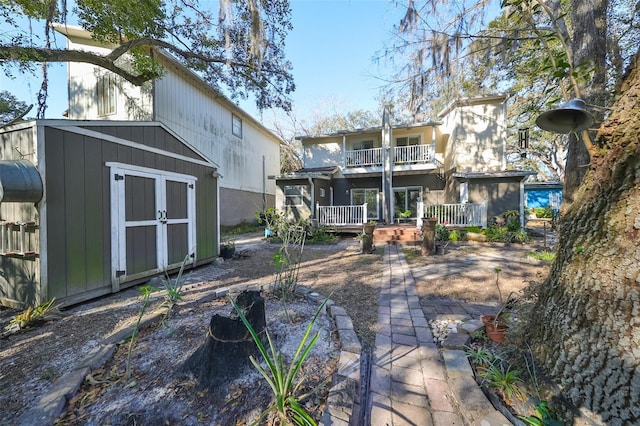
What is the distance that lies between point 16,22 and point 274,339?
938 centimetres

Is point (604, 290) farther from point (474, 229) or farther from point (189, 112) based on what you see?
point (189, 112)

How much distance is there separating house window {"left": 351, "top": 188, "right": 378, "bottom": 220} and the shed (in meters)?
9.57

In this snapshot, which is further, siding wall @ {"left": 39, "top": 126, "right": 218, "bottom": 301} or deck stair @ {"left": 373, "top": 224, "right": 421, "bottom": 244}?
deck stair @ {"left": 373, "top": 224, "right": 421, "bottom": 244}

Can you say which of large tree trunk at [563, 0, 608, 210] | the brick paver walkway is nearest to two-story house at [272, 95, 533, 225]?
large tree trunk at [563, 0, 608, 210]

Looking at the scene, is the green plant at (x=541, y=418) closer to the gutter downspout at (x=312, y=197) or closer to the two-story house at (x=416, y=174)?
the two-story house at (x=416, y=174)

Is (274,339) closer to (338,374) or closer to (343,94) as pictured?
(338,374)

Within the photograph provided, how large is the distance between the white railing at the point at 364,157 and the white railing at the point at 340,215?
8.79ft

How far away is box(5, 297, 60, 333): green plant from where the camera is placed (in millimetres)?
2865

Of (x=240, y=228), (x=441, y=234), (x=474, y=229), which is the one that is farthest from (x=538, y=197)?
(x=240, y=228)

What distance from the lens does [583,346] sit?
139 cm

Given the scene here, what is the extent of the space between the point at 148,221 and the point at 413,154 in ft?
35.8

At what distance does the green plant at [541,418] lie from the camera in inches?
52.1

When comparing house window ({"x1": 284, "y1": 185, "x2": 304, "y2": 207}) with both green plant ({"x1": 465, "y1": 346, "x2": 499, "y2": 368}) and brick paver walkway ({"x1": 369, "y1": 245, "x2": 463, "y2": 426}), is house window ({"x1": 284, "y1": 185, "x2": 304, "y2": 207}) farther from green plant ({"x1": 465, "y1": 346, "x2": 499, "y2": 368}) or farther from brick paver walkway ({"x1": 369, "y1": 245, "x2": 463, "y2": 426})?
green plant ({"x1": 465, "y1": 346, "x2": 499, "y2": 368})

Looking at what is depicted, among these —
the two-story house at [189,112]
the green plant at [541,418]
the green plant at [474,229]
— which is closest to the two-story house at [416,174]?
the green plant at [474,229]
